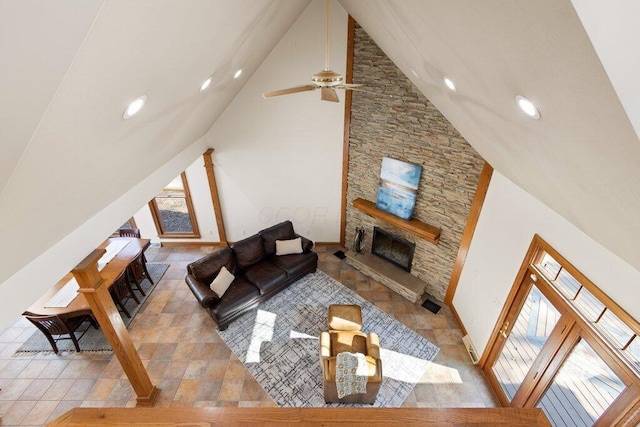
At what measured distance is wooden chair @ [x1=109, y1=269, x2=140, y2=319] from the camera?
523cm

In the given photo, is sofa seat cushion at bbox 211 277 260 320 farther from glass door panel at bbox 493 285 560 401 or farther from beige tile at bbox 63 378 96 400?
glass door panel at bbox 493 285 560 401

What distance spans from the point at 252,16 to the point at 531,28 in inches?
95.0

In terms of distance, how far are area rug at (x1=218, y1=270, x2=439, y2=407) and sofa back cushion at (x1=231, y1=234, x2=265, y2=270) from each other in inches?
33.8

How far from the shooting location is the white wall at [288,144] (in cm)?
543

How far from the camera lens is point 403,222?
571 centimetres

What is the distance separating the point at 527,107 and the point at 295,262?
4.95 meters

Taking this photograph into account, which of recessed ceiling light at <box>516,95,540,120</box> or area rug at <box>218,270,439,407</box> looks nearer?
recessed ceiling light at <box>516,95,540,120</box>

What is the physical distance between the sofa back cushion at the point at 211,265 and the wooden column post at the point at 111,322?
5.03 feet

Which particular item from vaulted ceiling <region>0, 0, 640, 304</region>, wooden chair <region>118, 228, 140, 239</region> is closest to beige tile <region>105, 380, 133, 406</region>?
vaulted ceiling <region>0, 0, 640, 304</region>

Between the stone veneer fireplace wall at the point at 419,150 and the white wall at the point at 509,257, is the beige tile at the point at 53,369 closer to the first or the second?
the stone veneer fireplace wall at the point at 419,150

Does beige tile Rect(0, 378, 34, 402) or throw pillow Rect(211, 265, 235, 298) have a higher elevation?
throw pillow Rect(211, 265, 235, 298)

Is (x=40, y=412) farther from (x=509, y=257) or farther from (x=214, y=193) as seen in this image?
(x=509, y=257)

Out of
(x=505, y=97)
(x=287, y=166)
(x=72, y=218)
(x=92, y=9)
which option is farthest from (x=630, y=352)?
(x=287, y=166)

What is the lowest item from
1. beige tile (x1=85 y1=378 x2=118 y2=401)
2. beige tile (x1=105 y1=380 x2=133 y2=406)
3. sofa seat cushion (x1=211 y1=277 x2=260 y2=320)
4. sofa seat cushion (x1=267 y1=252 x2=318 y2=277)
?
beige tile (x1=85 y1=378 x2=118 y2=401)
